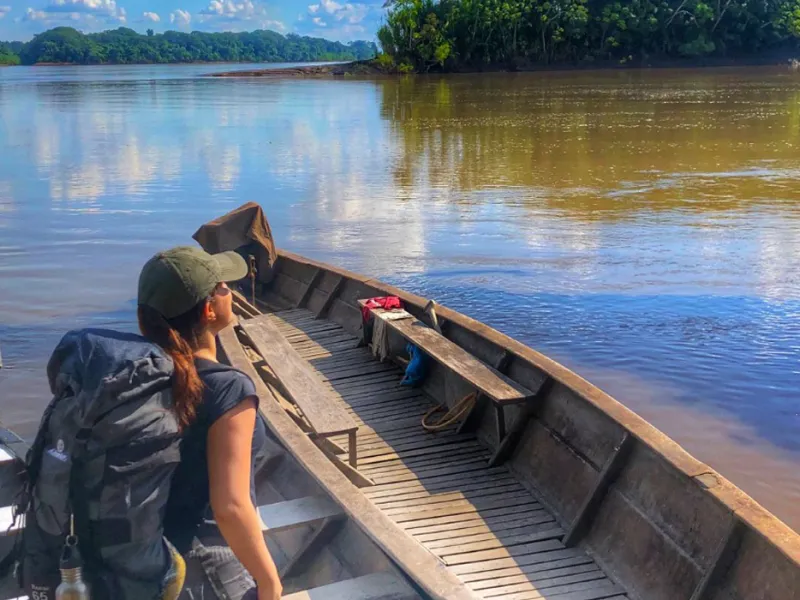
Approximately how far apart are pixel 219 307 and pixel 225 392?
1.08 feet

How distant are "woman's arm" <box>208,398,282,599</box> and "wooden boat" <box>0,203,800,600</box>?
1.11m

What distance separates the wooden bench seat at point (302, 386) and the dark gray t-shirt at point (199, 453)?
284 centimetres

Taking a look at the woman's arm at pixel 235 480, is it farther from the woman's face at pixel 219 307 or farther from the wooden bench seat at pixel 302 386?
the wooden bench seat at pixel 302 386

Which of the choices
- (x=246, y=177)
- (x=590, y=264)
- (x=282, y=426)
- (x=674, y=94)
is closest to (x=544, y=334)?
(x=590, y=264)

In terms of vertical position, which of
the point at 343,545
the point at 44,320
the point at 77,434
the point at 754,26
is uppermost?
the point at 754,26

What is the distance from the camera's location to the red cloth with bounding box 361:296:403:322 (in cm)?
802

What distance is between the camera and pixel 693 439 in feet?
24.3

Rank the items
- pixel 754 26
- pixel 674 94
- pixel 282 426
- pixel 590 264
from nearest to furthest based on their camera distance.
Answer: pixel 282 426, pixel 590 264, pixel 674 94, pixel 754 26

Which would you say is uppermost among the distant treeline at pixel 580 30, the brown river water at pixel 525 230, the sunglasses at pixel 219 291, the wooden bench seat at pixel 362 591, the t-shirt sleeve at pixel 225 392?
the distant treeline at pixel 580 30

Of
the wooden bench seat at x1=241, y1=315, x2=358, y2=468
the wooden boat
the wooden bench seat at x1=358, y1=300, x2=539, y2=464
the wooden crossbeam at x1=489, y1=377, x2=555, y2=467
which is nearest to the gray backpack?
the wooden boat

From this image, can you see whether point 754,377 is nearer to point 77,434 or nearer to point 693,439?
point 693,439

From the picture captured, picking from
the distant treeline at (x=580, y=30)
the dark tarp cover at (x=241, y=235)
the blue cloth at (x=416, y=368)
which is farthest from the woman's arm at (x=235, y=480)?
the distant treeline at (x=580, y=30)

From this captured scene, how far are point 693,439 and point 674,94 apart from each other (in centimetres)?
4204

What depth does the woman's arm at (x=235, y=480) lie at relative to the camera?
7.78 ft
